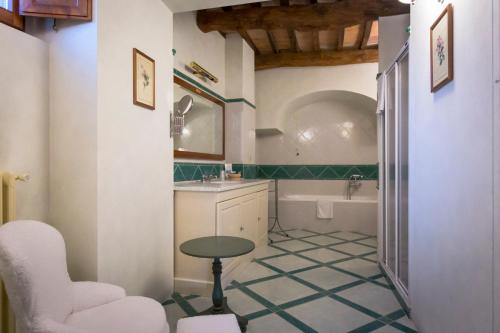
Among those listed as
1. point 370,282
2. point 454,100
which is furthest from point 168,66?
point 370,282

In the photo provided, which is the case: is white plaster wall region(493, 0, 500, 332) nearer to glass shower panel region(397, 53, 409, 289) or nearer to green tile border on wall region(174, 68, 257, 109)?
glass shower panel region(397, 53, 409, 289)

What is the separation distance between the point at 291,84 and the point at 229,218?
3449mm

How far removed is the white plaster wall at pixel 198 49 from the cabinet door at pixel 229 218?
158cm

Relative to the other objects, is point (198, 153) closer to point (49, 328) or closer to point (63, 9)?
point (63, 9)

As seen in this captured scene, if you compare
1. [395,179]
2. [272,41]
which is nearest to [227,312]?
[395,179]

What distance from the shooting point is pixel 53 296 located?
4.21 feet

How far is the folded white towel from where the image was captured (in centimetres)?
509

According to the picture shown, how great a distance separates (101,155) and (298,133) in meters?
4.64

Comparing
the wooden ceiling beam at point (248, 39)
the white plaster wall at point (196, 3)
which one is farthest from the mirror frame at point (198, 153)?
the wooden ceiling beam at point (248, 39)

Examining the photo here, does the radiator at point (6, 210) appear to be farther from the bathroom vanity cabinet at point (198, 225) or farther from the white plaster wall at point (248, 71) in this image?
the white plaster wall at point (248, 71)

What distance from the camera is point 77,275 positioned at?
181cm

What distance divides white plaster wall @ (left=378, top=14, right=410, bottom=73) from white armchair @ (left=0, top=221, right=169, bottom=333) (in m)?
3.19

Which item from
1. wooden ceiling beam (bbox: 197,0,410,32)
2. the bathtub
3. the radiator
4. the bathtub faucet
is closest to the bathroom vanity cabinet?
the radiator

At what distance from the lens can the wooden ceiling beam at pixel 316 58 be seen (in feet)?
16.8
